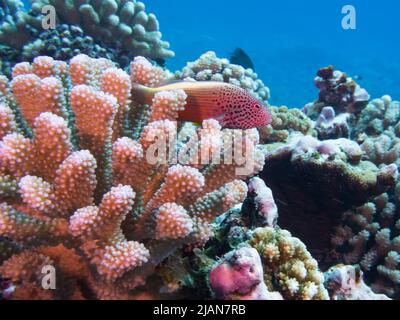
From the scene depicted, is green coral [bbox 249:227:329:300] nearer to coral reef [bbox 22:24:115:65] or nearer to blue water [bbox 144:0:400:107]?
coral reef [bbox 22:24:115:65]

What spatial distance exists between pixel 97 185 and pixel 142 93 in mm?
704

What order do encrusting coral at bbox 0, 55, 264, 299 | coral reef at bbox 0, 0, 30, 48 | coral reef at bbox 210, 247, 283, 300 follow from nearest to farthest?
1. encrusting coral at bbox 0, 55, 264, 299
2. coral reef at bbox 210, 247, 283, 300
3. coral reef at bbox 0, 0, 30, 48

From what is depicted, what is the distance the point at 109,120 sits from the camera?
2.07m

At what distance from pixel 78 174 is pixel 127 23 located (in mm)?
6048

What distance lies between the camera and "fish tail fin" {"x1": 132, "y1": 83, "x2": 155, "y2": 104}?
2.39m

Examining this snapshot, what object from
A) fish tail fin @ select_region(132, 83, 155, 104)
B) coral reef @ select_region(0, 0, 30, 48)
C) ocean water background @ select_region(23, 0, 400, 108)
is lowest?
fish tail fin @ select_region(132, 83, 155, 104)

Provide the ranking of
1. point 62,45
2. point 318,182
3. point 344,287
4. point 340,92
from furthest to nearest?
point 340,92
point 62,45
point 318,182
point 344,287

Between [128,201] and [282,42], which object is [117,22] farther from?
[282,42]

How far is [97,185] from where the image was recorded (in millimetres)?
2148

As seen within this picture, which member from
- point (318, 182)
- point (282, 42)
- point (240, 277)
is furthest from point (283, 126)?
point (282, 42)

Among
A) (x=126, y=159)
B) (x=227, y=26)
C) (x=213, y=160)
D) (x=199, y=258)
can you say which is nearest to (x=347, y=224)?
(x=199, y=258)

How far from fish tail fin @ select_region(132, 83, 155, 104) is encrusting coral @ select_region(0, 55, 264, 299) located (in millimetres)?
88

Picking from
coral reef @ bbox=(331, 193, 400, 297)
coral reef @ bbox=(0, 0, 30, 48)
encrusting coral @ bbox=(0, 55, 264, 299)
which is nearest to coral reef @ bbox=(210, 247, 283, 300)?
encrusting coral @ bbox=(0, 55, 264, 299)

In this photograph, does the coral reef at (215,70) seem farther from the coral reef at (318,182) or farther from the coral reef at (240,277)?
the coral reef at (240,277)
